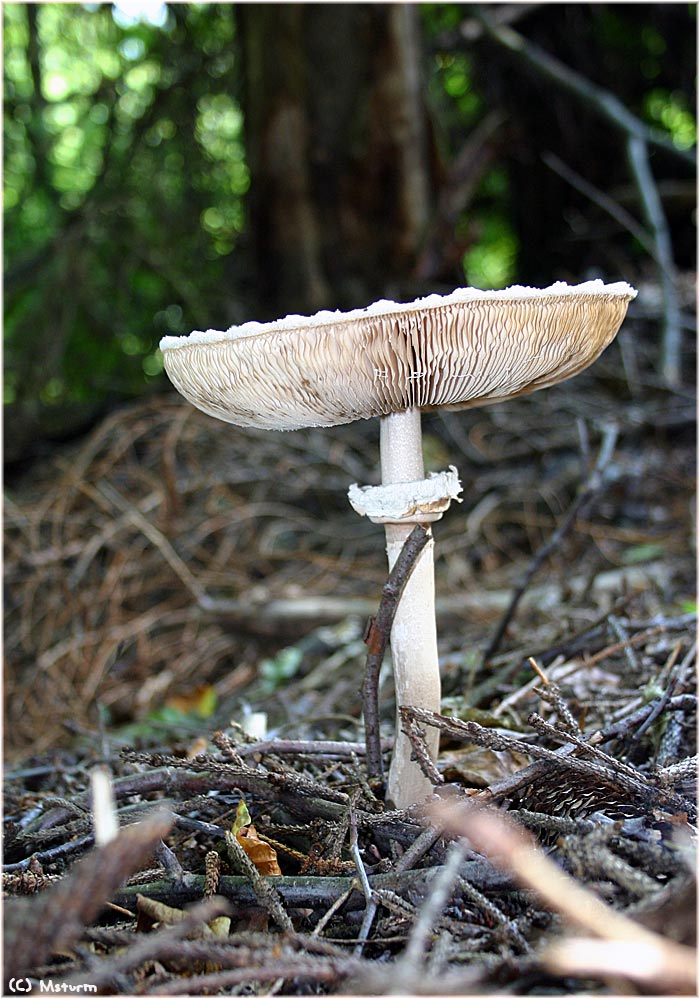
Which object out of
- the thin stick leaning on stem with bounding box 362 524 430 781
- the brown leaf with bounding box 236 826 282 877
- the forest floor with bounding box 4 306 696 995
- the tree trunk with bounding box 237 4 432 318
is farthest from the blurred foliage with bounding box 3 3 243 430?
the brown leaf with bounding box 236 826 282 877

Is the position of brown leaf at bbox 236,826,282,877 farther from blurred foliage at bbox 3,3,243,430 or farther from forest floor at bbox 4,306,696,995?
blurred foliage at bbox 3,3,243,430

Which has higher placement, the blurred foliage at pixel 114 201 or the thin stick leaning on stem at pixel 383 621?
the blurred foliage at pixel 114 201

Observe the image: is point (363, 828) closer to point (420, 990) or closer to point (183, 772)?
point (183, 772)

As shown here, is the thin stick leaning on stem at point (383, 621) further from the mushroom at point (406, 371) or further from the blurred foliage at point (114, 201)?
the blurred foliage at point (114, 201)

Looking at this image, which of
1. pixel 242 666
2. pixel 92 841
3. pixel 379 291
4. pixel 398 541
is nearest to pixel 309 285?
pixel 379 291

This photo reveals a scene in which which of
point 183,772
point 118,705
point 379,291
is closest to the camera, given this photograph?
point 183,772

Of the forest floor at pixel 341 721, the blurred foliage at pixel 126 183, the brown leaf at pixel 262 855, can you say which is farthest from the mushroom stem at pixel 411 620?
the blurred foliage at pixel 126 183
